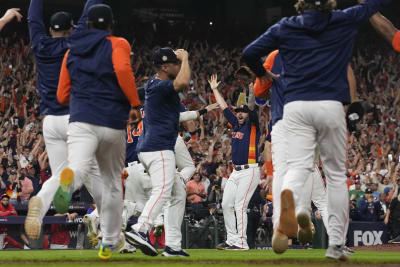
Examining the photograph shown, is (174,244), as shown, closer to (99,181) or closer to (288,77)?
(99,181)

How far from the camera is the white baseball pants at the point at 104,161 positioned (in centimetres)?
714

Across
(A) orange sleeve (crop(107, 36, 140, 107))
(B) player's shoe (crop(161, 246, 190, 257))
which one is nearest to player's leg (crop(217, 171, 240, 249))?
Result: (B) player's shoe (crop(161, 246, 190, 257))

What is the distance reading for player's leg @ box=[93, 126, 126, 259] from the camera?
7414mm

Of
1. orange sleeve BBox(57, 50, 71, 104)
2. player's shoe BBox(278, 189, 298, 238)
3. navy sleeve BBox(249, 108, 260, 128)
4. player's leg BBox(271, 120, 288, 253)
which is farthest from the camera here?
navy sleeve BBox(249, 108, 260, 128)

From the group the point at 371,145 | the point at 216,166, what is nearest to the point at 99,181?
the point at 216,166

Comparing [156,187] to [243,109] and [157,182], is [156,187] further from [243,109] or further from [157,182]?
A: [243,109]

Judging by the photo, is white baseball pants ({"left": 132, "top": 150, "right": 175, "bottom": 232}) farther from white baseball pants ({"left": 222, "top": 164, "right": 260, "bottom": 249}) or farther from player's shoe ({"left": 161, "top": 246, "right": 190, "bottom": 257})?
white baseball pants ({"left": 222, "top": 164, "right": 260, "bottom": 249})

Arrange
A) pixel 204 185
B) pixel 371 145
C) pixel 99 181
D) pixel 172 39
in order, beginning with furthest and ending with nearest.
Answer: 1. pixel 172 39
2. pixel 371 145
3. pixel 204 185
4. pixel 99 181

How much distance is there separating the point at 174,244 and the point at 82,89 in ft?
8.56

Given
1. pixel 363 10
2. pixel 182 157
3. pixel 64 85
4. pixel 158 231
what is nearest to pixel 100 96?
pixel 64 85

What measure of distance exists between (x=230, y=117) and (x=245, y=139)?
0.46 meters

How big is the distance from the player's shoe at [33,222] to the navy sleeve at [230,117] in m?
6.16

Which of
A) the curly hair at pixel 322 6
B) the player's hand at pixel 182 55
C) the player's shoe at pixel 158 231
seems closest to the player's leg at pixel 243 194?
the player's shoe at pixel 158 231

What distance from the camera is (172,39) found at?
34125 mm
